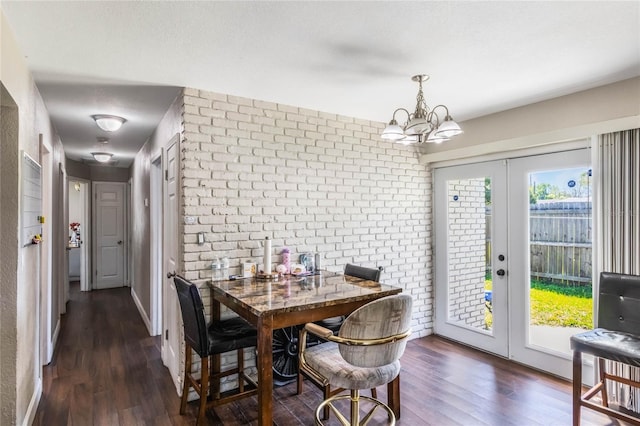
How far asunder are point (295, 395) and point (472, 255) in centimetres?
244

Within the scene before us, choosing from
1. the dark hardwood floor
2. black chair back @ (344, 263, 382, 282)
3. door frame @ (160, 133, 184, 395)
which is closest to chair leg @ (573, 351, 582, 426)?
the dark hardwood floor

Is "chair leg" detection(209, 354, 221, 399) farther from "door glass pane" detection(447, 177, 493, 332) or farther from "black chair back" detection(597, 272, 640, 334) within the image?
"black chair back" detection(597, 272, 640, 334)

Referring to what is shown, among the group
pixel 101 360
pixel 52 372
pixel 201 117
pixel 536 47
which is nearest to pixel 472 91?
pixel 536 47

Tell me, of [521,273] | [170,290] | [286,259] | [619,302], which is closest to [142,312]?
[170,290]

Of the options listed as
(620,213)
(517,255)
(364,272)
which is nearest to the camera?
(620,213)

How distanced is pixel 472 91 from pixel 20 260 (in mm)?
3492

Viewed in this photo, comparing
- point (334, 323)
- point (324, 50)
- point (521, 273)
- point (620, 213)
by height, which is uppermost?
point (324, 50)

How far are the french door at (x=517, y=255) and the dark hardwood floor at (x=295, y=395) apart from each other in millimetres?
273

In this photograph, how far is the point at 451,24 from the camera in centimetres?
191

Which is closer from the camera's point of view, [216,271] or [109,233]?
[216,271]

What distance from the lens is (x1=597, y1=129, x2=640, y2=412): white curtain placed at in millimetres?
2623

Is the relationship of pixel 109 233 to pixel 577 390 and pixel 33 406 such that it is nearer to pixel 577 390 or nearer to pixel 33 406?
pixel 33 406

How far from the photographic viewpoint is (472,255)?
3.94 m

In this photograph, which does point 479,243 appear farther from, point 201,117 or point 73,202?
point 73,202
